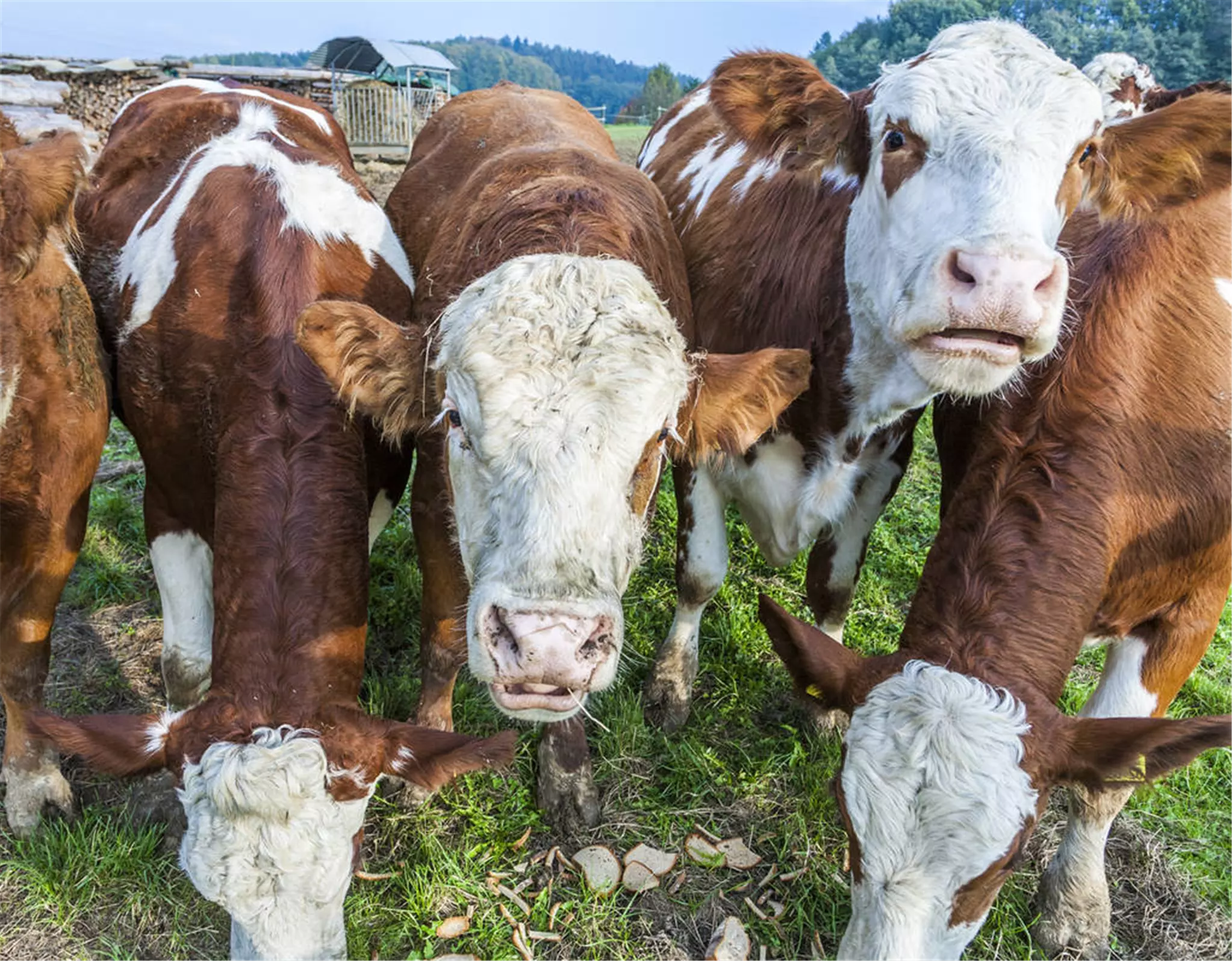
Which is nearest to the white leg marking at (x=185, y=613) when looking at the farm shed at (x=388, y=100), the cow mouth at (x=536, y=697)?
the cow mouth at (x=536, y=697)

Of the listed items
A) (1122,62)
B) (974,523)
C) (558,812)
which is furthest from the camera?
(1122,62)

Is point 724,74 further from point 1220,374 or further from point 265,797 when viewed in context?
point 265,797

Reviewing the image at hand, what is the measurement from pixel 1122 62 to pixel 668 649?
5777 millimetres

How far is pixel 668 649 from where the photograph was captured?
4.36 meters

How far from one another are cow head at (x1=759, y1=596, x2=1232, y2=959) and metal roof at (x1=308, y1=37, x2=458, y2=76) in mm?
36558

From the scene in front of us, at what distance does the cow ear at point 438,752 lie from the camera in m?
2.59

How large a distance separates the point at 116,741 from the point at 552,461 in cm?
148

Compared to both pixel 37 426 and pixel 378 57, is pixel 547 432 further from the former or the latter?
pixel 378 57

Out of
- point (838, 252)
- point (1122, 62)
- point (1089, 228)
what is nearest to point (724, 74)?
point (838, 252)

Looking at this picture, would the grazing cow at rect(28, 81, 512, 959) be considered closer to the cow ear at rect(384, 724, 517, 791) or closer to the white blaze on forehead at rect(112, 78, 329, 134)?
the cow ear at rect(384, 724, 517, 791)

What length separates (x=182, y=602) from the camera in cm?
363

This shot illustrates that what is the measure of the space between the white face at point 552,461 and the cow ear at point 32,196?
1.70m

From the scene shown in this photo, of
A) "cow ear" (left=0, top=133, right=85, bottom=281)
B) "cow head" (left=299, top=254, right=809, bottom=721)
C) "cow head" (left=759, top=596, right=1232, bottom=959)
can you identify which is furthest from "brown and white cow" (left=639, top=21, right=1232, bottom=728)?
"cow ear" (left=0, top=133, right=85, bottom=281)

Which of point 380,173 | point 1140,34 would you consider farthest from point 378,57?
point 1140,34
